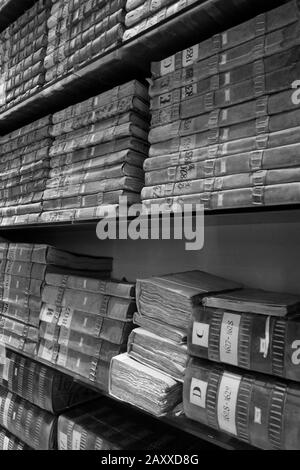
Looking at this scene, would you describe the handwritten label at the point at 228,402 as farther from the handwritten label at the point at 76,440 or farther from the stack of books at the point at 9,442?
the stack of books at the point at 9,442

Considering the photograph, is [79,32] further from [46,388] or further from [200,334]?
[46,388]

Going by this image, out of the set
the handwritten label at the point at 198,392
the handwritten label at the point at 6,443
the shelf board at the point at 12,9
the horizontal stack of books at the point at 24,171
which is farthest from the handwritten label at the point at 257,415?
the shelf board at the point at 12,9

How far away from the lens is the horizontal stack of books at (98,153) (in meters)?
1.08

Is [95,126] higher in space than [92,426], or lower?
higher

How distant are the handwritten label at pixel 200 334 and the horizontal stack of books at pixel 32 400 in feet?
2.50

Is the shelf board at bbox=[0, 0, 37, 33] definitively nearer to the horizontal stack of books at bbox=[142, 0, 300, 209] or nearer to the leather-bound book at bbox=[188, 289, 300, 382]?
the horizontal stack of books at bbox=[142, 0, 300, 209]

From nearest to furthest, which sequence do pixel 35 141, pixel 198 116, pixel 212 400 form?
1. pixel 212 400
2. pixel 198 116
3. pixel 35 141

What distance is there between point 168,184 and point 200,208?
142 mm

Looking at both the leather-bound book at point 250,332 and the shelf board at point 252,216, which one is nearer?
the leather-bound book at point 250,332

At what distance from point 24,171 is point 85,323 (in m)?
0.79

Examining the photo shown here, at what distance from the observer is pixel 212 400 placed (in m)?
Result: 0.75
